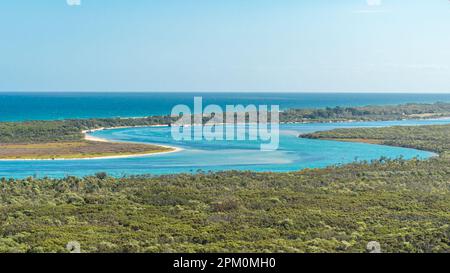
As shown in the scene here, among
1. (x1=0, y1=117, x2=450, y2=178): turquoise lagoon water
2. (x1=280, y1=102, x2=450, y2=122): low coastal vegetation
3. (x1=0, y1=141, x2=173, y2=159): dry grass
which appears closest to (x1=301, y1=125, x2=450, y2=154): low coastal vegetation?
(x1=0, y1=117, x2=450, y2=178): turquoise lagoon water

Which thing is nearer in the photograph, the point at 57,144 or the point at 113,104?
the point at 57,144

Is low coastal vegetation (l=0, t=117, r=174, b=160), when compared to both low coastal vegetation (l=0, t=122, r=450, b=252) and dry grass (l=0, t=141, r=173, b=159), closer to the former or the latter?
dry grass (l=0, t=141, r=173, b=159)

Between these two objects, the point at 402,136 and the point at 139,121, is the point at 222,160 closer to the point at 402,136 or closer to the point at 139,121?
the point at 402,136

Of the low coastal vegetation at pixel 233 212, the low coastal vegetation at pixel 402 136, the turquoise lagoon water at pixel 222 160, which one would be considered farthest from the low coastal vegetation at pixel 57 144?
the low coastal vegetation at pixel 402 136

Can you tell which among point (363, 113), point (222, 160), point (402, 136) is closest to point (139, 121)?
point (402, 136)

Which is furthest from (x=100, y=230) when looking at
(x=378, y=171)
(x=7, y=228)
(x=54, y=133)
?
(x=54, y=133)
